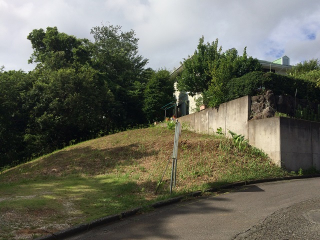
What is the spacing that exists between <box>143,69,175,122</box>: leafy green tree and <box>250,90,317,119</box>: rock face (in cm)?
1160

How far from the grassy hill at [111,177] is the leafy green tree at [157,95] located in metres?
7.18

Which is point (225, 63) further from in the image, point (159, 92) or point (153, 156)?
point (159, 92)

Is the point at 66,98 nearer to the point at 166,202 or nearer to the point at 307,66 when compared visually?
the point at 166,202

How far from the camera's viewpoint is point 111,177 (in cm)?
1055

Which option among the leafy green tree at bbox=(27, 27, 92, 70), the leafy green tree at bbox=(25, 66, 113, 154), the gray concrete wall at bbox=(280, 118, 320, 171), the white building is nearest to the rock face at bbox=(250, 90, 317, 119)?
the gray concrete wall at bbox=(280, 118, 320, 171)

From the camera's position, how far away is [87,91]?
20.8 metres

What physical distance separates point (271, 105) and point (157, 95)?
12.2m

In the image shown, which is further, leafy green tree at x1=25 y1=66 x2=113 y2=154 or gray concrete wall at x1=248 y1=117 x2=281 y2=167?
leafy green tree at x1=25 y1=66 x2=113 y2=154

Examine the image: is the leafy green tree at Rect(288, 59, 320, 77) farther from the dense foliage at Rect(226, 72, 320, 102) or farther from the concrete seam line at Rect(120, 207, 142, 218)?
the concrete seam line at Rect(120, 207, 142, 218)

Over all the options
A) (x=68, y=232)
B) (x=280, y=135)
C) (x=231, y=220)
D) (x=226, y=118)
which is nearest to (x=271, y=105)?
(x=280, y=135)

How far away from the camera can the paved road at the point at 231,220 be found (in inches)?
199

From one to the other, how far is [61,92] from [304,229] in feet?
58.8

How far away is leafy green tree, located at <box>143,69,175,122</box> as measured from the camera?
76.4 ft

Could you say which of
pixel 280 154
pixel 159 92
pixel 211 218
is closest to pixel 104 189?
pixel 211 218
